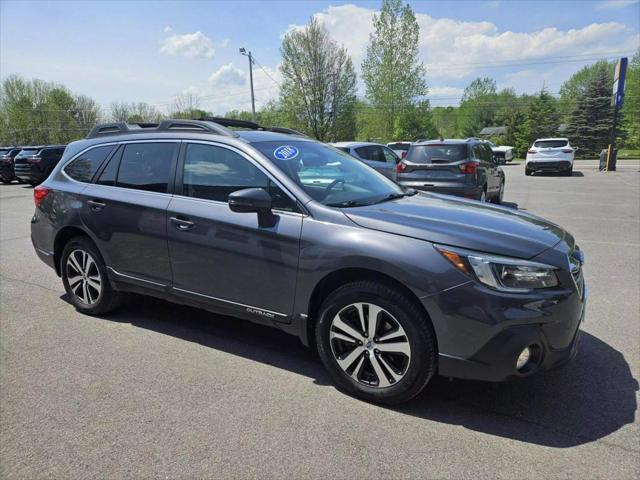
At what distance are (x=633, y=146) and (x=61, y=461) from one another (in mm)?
60456

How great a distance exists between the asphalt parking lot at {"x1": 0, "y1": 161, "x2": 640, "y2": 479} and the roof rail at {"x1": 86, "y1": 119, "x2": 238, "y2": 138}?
174 centimetres

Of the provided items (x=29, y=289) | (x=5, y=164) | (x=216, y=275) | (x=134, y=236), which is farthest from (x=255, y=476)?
(x=5, y=164)

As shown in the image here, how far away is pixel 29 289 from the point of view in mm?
5367

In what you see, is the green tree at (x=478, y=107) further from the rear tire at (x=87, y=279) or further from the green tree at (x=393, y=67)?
the rear tire at (x=87, y=279)

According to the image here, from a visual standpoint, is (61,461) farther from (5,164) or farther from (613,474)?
(5,164)

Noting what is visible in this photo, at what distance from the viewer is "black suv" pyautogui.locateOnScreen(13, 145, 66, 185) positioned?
63.8 feet

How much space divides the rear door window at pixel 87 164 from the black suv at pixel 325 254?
0.02 m

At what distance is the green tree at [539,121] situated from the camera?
4934 cm

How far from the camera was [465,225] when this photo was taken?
2951 mm

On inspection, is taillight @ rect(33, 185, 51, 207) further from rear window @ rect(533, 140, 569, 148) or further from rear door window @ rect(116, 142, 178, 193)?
rear window @ rect(533, 140, 569, 148)

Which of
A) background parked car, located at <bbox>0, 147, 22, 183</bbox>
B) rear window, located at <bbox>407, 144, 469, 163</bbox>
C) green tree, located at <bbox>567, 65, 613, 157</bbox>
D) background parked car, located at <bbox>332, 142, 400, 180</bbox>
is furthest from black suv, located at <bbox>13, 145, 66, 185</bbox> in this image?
green tree, located at <bbox>567, 65, 613, 157</bbox>

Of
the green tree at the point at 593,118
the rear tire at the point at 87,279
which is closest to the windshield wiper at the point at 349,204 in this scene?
the rear tire at the point at 87,279

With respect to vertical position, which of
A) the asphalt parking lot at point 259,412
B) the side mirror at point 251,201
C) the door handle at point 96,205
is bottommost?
the asphalt parking lot at point 259,412

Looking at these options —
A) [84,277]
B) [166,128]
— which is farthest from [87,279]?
[166,128]
